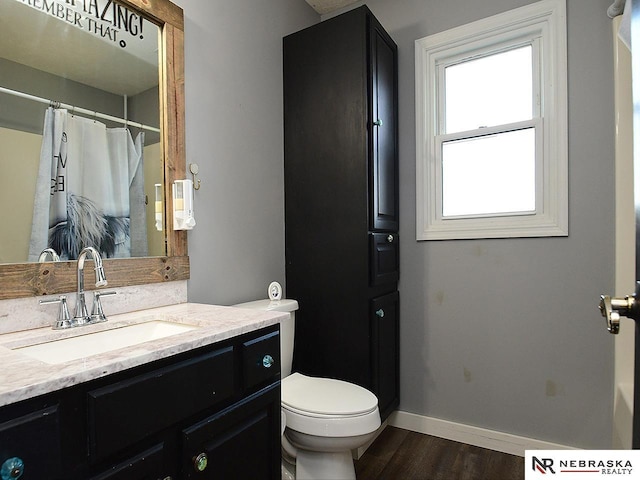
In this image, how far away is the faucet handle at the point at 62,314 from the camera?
3.63 feet

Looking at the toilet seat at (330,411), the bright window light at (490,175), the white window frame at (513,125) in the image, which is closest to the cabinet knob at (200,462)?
the toilet seat at (330,411)

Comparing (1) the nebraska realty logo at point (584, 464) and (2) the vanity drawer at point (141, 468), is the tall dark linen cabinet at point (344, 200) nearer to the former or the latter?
(1) the nebraska realty logo at point (584, 464)

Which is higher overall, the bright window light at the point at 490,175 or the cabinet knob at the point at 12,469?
the bright window light at the point at 490,175

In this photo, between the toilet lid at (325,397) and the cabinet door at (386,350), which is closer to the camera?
the toilet lid at (325,397)

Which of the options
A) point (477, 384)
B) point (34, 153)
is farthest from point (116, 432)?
point (477, 384)

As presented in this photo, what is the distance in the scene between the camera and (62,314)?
3.67 ft

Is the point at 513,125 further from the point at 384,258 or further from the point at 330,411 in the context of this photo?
the point at 330,411

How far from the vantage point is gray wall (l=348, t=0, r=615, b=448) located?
5.80 ft

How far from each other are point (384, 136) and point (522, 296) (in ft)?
3.68

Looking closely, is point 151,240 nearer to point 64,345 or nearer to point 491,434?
point 64,345

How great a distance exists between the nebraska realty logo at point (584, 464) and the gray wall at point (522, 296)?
1.18m

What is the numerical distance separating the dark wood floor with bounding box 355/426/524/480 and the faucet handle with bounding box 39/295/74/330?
4.69ft

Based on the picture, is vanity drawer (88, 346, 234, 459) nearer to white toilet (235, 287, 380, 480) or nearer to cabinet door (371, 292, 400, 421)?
white toilet (235, 287, 380, 480)

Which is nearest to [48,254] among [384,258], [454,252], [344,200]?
[344,200]
